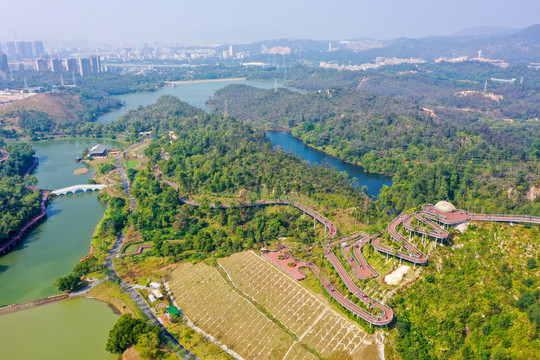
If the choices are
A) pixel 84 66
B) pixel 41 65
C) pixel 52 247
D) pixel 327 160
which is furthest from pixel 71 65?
pixel 52 247

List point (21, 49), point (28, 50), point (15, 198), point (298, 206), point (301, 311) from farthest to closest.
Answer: point (28, 50), point (21, 49), point (15, 198), point (298, 206), point (301, 311)

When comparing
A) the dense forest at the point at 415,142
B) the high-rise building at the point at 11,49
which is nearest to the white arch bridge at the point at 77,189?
the dense forest at the point at 415,142

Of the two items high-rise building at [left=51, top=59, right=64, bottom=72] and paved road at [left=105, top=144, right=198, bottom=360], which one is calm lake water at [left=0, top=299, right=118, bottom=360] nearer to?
paved road at [left=105, top=144, right=198, bottom=360]

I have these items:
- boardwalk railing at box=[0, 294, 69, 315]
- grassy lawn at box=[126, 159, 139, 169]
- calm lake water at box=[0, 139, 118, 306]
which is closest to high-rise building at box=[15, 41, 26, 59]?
calm lake water at box=[0, 139, 118, 306]

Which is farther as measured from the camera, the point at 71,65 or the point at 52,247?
the point at 71,65

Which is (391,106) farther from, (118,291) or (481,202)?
(118,291)

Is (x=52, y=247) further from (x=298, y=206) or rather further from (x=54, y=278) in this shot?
(x=298, y=206)
